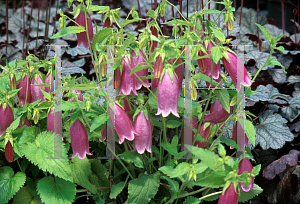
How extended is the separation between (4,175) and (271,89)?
134 centimetres

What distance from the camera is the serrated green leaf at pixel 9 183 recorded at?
1.03 metres

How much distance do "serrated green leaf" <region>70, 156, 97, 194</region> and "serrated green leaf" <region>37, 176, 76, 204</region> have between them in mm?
31

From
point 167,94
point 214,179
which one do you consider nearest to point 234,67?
point 167,94

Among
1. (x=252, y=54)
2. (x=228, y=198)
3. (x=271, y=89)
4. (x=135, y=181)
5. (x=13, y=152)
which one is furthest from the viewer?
(x=252, y=54)

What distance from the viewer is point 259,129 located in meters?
1.46

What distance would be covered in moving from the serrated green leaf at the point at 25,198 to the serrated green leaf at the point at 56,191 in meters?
0.12

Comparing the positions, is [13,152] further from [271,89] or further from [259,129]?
[271,89]

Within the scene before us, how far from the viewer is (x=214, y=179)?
77 cm

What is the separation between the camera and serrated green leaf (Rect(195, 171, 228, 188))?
0.75m

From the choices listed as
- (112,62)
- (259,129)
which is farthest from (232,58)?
(259,129)

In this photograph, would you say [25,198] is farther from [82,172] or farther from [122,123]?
[122,123]

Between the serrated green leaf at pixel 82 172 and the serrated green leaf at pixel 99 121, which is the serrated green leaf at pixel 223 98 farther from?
the serrated green leaf at pixel 82 172

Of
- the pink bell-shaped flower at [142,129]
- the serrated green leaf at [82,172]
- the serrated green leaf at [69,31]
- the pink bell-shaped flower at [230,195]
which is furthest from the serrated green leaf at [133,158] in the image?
the serrated green leaf at [69,31]

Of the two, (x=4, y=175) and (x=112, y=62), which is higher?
(x=112, y=62)
